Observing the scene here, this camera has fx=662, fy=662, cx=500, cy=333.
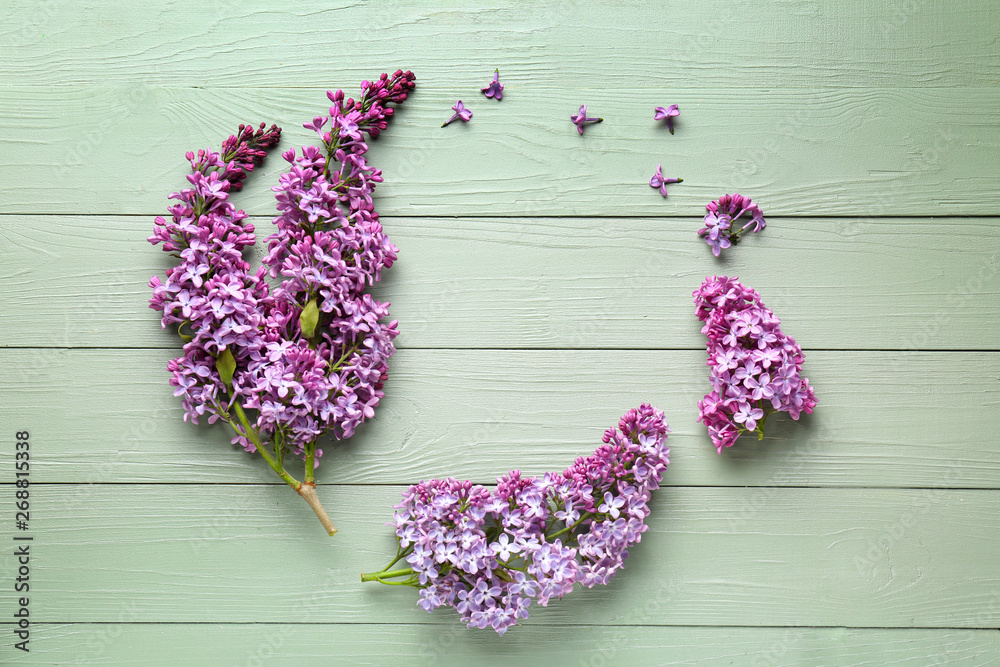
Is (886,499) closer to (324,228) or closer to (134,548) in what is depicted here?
(324,228)

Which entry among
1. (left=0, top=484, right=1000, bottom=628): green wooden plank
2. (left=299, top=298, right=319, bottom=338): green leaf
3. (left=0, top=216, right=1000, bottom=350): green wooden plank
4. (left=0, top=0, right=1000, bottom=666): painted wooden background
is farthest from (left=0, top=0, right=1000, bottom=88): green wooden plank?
(left=0, top=484, right=1000, bottom=628): green wooden plank

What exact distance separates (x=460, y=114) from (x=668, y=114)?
0.31m

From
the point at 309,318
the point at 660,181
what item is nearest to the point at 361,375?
the point at 309,318

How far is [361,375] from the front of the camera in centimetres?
93

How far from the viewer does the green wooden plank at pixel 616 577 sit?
0.97 m

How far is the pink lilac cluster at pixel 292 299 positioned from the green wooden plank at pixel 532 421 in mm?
69

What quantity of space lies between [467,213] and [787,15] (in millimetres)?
583

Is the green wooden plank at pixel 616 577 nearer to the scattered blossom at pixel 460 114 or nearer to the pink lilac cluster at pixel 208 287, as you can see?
the pink lilac cluster at pixel 208 287

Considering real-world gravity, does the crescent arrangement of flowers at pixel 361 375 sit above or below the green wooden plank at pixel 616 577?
above

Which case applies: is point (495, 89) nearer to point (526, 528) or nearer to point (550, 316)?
point (550, 316)

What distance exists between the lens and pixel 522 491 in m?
0.93

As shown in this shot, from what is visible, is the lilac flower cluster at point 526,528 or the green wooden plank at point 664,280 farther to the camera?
the green wooden plank at point 664,280

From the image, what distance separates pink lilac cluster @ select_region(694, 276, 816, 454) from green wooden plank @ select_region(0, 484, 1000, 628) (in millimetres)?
128

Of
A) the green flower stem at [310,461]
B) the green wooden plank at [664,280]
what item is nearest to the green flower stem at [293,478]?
the green flower stem at [310,461]
